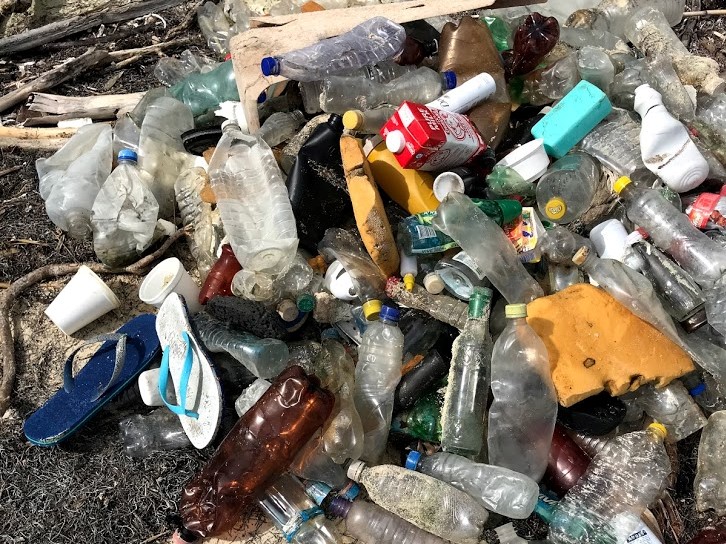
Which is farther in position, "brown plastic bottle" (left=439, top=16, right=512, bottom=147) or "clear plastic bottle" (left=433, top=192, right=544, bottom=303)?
"brown plastic bottle" (left=439, top=16, right=512, bottom=147)

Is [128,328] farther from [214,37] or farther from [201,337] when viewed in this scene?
[214,37]

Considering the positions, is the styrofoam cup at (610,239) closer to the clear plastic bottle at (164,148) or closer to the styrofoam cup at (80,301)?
the clear plastic bottle at (164,148)

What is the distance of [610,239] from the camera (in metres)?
2.77

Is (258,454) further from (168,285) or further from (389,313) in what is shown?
(168,285)

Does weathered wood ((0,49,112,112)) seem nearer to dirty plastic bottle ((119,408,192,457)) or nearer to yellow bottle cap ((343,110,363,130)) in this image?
yellow bottle cap ((343,110,363,130))

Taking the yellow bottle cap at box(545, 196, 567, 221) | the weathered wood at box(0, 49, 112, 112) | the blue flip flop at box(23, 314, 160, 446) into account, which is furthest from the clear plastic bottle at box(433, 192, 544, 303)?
the weathered wood at box(0, 49, 112, 112)

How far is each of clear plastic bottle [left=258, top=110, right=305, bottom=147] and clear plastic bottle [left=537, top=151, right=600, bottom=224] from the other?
3.98 feet

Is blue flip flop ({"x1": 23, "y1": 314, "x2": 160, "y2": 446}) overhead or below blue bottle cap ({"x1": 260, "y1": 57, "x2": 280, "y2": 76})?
below

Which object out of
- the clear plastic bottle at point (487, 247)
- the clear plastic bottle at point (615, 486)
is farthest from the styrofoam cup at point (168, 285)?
the clear plastic bottle at point (615, 486)

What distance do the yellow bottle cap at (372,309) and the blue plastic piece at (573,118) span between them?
3.77 feet

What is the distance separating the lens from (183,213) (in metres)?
3.23

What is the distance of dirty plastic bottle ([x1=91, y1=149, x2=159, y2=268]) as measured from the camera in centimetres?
303

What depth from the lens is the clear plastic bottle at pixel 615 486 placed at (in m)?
2.28

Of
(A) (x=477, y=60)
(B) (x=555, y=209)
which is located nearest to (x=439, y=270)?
(B) (x=555, y=209)
